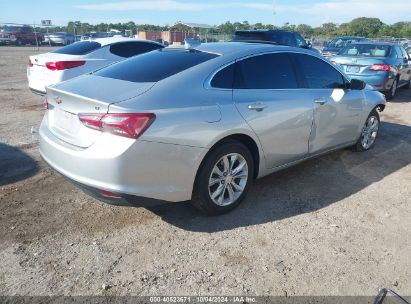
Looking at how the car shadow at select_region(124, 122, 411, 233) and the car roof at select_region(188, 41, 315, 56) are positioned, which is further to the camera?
the car roof at select_region(188, 41, 315, 56)

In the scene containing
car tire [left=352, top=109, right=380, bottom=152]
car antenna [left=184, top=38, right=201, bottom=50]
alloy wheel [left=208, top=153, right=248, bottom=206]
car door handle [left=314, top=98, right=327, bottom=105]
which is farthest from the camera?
car tire [left=352, top=109, right=380, bottom=152]

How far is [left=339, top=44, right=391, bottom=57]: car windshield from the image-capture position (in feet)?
34.6

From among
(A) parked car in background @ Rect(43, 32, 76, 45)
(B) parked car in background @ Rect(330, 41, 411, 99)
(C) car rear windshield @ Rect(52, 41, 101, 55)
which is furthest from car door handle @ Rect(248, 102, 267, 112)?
(A) parked car in background @ Rect(43, 32, 76, 45)

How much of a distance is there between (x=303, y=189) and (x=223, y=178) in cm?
128

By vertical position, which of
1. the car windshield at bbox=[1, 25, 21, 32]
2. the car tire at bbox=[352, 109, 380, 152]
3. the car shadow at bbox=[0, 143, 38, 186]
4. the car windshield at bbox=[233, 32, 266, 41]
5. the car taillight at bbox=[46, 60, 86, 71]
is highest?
the car windshield at bbox=[233, 32, 266, 41]

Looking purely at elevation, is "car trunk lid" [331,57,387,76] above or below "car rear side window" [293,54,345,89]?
below

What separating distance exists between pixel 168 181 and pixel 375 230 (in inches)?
80.8

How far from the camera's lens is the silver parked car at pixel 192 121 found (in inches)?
119

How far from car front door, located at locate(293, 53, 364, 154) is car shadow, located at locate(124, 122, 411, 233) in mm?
387

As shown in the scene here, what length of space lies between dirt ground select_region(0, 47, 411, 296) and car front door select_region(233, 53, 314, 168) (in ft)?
1.75

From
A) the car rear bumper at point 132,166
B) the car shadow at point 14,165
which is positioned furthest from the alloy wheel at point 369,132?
the car shadow at point 14,165

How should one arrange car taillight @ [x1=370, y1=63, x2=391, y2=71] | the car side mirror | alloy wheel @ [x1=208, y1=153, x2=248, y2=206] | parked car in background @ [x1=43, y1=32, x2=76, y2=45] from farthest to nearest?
parked car in background @ [x1=43, y1=32, x2=76, y2=45]
car taillight @ [x1=370, y1=63, x2=391, y2=71]
the car side mirror
alloy wheel @ [x1=208, y1=153, x2=248, y2=206]

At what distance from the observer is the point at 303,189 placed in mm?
4523

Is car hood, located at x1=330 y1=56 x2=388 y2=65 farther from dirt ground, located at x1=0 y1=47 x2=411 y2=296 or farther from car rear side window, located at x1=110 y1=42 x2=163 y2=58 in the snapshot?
dirt ground, located at x1=0 y1=47 x2=411 y2=296
